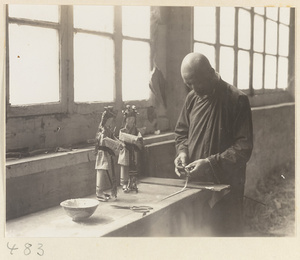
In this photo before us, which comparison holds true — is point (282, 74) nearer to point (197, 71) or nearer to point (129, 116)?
point (197, 71)

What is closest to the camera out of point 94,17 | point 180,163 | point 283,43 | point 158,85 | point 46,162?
point 46,162

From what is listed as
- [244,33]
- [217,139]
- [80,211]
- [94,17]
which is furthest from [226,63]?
[80,211]

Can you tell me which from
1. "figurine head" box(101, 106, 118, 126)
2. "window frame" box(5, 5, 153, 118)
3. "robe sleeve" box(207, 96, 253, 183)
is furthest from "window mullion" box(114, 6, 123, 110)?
"robe sleeve" box(207, 96, 253, 183)

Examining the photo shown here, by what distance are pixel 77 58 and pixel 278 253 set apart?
40.5 inches

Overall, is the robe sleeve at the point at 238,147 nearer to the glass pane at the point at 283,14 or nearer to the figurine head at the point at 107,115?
the glass pane at the point at 283,14

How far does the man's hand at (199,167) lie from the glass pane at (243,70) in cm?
89

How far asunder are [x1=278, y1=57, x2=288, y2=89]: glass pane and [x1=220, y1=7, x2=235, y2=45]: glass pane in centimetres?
31

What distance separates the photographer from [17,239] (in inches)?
53.4

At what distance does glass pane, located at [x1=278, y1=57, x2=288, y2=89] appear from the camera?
236 cm

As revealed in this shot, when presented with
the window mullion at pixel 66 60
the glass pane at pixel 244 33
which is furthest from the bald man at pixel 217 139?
the glass pane at pixel 244 33

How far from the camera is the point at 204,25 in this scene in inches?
87.1

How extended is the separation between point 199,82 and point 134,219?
0.67 m

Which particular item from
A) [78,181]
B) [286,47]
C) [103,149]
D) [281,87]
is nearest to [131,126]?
[103,149]

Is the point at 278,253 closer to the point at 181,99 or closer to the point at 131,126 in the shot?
the point at 131,126
